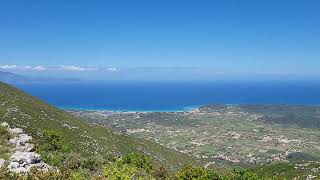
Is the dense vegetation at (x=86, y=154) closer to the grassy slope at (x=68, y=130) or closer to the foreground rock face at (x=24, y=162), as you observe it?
the grassy slope at (x=68, y=130)

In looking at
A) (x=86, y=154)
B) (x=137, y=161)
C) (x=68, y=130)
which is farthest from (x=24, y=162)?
(x=68, y=130)

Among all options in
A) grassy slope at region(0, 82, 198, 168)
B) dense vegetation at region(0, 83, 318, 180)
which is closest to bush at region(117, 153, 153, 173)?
dense vegetation at region(0, 83, 318, 180)

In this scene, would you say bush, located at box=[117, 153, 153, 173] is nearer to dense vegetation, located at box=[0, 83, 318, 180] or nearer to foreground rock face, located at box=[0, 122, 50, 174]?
dense vegetation, located at box=[0, 83, 318, 180]

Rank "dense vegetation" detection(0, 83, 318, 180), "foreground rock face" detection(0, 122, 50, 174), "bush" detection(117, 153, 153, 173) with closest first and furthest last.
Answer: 1. "foreground rock face" detection(0, 122, 50, 174)
2. "dense vegetation" detection(0, 83, 318, 180)
3. "bush" detection(117, 153, 153, 173)

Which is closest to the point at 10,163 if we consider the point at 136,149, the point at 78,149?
the point at 78,149

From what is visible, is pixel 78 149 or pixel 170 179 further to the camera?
pixel 78 149

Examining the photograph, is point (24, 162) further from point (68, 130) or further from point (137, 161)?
point (68, 130)

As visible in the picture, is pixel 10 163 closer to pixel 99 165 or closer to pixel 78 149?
pixel 99 165

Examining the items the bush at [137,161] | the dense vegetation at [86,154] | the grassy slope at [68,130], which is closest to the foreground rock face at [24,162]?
the dense vegetation at [86,154]

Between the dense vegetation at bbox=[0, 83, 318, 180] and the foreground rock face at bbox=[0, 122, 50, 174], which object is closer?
the foreground rock face at bbox=[0, 122, 50, 174]

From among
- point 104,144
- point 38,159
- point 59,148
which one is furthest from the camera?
point 104,144

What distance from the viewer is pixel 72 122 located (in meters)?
111

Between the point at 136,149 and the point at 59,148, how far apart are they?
48825mm

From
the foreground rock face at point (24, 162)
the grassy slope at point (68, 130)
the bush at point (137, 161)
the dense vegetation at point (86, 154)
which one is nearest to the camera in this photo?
the foreground rock face at point (24, 162)
